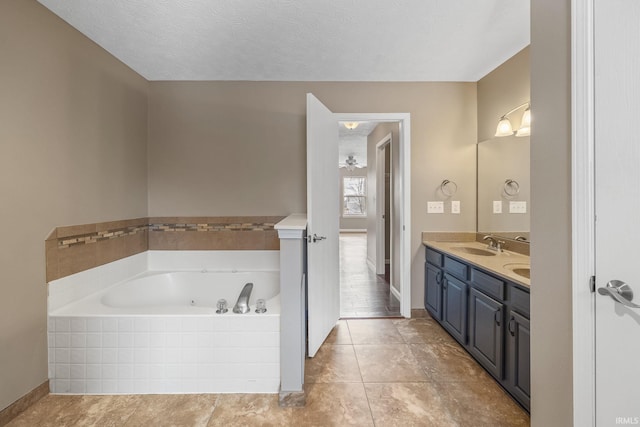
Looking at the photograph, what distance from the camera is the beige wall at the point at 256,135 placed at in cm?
306

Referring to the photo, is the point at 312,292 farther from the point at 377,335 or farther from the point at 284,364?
the point at 377,335

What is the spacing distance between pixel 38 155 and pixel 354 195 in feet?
29.9

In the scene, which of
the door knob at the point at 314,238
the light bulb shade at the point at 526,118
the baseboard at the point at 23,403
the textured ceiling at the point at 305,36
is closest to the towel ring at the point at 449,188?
the light bulb shade at the point at 526,118

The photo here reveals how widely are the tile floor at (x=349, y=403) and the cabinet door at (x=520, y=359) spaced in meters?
0.12

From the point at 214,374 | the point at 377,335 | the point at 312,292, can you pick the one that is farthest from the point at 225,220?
the point at 377,335

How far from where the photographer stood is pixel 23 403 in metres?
→ 1.78

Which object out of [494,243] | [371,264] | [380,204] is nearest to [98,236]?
[494,243]

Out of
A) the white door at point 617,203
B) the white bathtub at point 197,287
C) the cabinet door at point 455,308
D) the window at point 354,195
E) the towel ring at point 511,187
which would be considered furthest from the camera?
the window at point 354,195

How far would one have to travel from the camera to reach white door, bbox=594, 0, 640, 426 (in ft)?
3.23

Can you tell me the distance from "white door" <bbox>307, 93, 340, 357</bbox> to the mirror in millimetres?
1460

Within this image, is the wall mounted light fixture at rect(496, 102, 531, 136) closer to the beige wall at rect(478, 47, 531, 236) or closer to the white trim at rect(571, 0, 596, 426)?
the beige wall at rect(478, 47, 531, 236)

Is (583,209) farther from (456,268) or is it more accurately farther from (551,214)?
(456,268)

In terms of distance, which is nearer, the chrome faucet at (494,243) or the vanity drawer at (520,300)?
the vanity drawer at (520,300)

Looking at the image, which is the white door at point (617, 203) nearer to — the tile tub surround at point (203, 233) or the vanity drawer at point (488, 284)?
the vanity drawer at point (488, 284)
